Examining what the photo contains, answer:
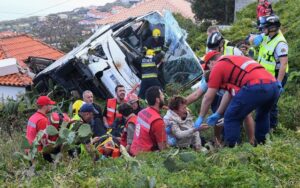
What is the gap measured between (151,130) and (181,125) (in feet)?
1.85

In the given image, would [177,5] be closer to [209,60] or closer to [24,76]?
[24,76]

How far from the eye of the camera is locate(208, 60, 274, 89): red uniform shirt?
198 inches

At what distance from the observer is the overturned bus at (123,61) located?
10406 mm

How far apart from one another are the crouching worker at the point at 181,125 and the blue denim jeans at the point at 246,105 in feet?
1.78

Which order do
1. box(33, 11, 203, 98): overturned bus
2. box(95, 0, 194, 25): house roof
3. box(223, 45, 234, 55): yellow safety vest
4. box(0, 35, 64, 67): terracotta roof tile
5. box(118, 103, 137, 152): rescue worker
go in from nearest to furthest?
1. box(118, 103, 137, 152): rescue worker
2. box(223, 45, 234, 55): yellow safety vest
3. box(33, 11, 203, 98): overturned bus
4. box(0, 35, 64, 67): terracotta roof tile
5. box(95, 0, 194, 25): house roof

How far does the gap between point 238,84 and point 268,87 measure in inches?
13.1

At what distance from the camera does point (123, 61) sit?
1046 cm

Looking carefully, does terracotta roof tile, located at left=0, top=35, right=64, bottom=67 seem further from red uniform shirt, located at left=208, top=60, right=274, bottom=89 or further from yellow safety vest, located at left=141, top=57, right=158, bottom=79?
red uniform shirt, located at left=208, top=60, right=274, bottom=89

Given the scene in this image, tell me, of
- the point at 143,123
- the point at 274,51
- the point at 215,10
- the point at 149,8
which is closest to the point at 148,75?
the point at 274,51

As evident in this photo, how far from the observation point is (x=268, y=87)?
4.99m

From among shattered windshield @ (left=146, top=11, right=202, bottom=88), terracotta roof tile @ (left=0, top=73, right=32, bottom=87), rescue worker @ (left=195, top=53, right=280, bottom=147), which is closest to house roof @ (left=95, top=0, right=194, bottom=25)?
terracotta roof tile @ (left=0, top=73, right=32, bottom=87)

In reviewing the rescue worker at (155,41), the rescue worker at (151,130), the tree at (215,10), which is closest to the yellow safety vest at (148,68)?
the rescue worker at (155,41)

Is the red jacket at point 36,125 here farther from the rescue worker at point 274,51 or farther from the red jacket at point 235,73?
the rescue worker at point 274,51

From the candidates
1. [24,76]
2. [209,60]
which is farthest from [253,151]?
[24,76]
